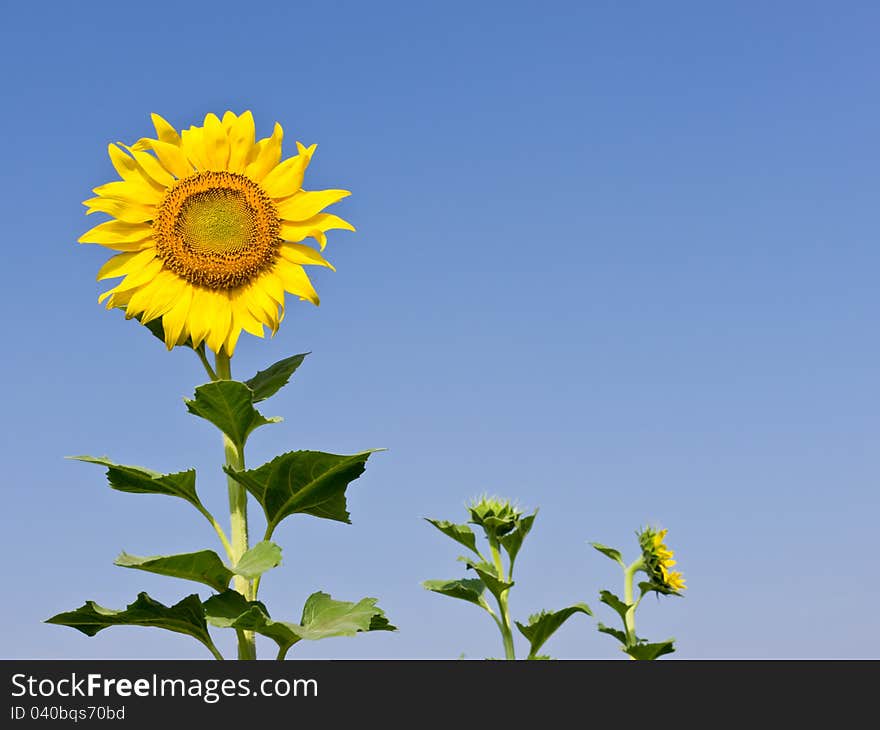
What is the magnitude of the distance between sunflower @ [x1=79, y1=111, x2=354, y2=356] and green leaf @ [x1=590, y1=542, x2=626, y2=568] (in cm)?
344

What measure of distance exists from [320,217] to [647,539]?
3647 mm

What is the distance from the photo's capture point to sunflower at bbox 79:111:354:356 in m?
4.33

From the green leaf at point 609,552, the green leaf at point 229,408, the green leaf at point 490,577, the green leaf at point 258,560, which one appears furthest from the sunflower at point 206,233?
the green leaf at point 609,552

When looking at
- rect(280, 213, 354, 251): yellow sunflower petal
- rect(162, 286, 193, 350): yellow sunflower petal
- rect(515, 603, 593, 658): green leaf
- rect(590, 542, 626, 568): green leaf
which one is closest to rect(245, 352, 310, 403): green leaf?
rect(162, 286, 193, 350): yellow sunflower petal

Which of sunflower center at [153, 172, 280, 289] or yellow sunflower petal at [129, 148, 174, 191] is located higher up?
yellow sunflower petal at [129, 148, 174, 191]

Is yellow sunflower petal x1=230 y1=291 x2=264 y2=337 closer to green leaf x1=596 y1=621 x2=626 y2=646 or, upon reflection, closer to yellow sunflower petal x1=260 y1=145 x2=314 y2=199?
yellow sunflower petal x1=260 y1=145 x2=314 y2=199

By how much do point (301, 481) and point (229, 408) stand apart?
1.33ft

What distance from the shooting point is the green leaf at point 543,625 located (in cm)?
Answer: 614

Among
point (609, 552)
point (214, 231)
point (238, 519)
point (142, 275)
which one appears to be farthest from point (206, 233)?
point (609, 552)

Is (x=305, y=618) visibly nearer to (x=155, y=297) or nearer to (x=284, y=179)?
(x=155, y=297)
